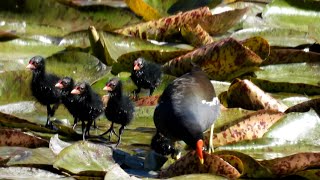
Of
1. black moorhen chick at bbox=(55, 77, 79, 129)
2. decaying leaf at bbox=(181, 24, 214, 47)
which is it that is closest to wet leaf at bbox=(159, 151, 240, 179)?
black moorhen chick at bbox=(55, 77, 79, 129)

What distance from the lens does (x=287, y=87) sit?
209 inches

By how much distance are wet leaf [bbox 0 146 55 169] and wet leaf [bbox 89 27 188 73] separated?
5.12 feet

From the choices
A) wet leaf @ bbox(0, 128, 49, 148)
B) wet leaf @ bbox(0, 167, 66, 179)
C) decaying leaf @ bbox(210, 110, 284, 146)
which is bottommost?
wet leaf @ bbox(0, 167, 66, 179)

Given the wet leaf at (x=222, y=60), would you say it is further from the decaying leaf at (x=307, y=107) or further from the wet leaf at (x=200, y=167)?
the wet leaf at (x=200, y=167)

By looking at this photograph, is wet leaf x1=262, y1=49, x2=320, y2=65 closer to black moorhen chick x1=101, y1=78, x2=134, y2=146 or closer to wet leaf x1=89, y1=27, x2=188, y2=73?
wet leaf x1=89, y1=27, x2=188, y2=73

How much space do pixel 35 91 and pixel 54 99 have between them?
110 millimetres

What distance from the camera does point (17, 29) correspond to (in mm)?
6414

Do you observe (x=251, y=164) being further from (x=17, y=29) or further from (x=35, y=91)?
(x=17, y=29)

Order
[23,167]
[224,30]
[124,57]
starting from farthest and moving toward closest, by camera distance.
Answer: [224,30] → [124,57] → [23,167]

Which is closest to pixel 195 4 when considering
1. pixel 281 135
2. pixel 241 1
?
pixel 241 1

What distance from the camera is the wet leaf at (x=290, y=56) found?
5625 mm

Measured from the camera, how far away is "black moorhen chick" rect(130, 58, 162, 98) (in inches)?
209

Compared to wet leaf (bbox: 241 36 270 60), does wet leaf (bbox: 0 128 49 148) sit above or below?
below

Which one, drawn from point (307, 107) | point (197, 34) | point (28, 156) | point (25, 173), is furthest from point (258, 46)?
point (25, 173)
